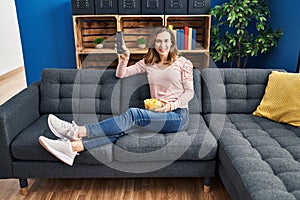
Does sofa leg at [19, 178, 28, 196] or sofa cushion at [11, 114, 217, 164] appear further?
sofa leg at [19, 178, 28, 196]

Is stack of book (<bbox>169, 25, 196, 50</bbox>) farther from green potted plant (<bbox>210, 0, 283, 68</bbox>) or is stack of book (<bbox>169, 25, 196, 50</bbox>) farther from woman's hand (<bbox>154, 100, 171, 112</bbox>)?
woman's hand (<bbox>154, 100, 171, 112</bbox>)

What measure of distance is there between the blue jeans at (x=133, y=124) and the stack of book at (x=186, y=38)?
139 cm

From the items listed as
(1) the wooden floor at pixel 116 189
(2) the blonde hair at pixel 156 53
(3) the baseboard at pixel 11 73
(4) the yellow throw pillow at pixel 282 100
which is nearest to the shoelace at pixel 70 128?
(1) the wooden floor at pixel 116 189

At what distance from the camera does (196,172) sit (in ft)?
5.82

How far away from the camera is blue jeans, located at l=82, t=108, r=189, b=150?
1.73 meters

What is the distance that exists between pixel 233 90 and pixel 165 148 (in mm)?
805

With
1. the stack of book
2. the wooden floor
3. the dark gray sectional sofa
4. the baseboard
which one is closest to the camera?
the dark gray sectional sofa

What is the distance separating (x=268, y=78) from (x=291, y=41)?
2.93 feet

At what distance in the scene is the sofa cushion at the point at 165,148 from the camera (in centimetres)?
168

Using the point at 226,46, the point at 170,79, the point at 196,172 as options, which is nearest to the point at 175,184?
the point at 196,172

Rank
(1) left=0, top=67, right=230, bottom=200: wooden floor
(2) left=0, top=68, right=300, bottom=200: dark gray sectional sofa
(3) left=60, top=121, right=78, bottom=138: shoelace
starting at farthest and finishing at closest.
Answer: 1. (1) left=0, top=67, right=230, bottom=200: wooden floor
2. (3) left=60, top=121, right=78, bottom=138: shoelace
3. (2) left=0, top=68, right=300, bottom=200: dark gray sectional sofa

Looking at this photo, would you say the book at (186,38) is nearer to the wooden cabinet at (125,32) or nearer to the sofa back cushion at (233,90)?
the wooden cabinet at (125,32)

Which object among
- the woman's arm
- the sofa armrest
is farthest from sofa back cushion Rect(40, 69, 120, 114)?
the woman's arm

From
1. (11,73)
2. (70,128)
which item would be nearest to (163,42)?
(70,128)
